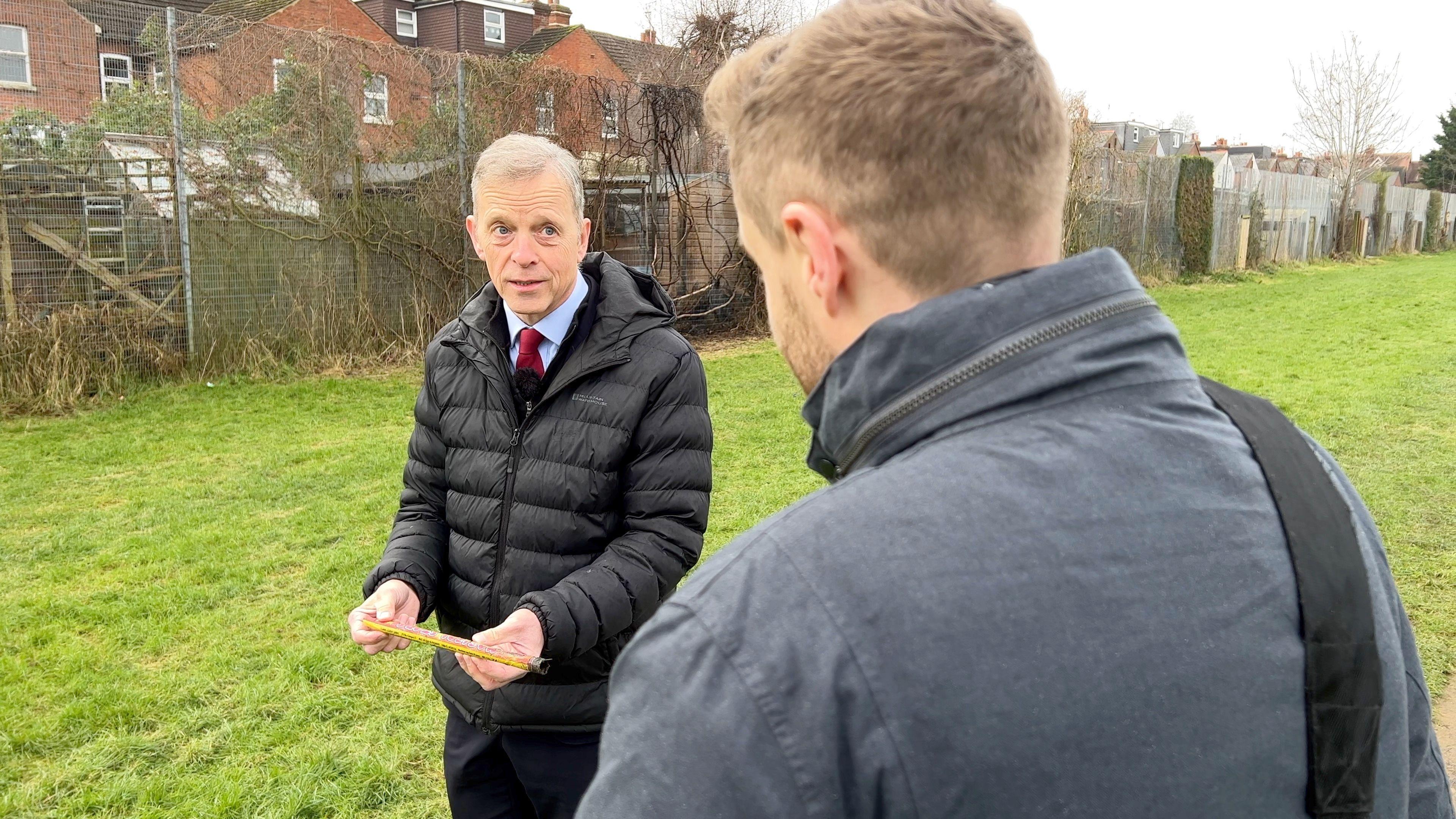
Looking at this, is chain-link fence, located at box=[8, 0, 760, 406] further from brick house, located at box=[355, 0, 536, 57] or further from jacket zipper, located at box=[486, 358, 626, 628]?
brick house, located at box=[355, 0, 536, 57]

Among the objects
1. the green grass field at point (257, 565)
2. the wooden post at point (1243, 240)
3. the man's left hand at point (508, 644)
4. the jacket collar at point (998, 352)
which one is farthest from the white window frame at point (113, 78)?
the wooden post at point (1243, 240)

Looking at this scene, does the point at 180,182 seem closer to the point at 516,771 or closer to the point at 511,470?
the point at 511,470

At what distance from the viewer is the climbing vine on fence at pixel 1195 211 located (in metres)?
26.0

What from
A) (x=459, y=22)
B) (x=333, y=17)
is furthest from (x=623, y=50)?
(x=333, y=17)

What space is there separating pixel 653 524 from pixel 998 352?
1.65 metres

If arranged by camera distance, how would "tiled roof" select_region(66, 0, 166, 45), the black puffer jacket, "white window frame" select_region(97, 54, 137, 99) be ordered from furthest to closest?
"tiled roof" select_region(66, 0, 166, 45) → "white window frame" select_region(97, 54, 137, 99) → the black puffer jacket

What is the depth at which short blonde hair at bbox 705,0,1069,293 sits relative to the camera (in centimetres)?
102

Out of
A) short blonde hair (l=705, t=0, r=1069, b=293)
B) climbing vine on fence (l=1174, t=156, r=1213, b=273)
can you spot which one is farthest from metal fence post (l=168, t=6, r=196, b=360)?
climbing vine on fence (l=1174, t=156, r=1213, b=273)

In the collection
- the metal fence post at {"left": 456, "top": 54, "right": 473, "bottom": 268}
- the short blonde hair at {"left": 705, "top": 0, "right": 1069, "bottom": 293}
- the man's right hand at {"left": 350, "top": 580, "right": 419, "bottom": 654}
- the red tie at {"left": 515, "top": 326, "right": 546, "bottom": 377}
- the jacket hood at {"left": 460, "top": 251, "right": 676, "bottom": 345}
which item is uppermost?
the metal fence post at {"left": 456, "top": 54, "right": 473, "bottom": 268}

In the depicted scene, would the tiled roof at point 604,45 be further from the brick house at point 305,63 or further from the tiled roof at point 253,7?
the brick house at point 305,63

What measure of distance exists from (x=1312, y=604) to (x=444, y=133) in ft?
41.1

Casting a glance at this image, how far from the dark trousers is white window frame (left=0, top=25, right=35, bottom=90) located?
10760 millimetres

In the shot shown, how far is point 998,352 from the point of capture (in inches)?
39.0

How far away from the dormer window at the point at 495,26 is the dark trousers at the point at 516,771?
39.4 m
